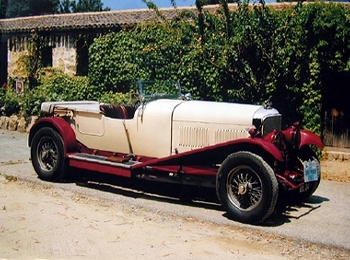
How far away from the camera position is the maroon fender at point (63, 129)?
27.2 ft


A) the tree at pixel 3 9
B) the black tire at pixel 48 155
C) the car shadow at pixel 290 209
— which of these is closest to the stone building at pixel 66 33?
the black tire at pixel 48 155

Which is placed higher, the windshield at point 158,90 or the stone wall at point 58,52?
the stone wall at point 58,52

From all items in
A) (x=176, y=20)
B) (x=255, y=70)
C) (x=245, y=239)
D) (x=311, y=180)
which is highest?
(x=176, y=20)

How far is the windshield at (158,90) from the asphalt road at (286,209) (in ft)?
4.98

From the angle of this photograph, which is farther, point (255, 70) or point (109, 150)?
point (255, 70)

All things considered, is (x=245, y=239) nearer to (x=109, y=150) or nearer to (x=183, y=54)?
(x=109, y=150)

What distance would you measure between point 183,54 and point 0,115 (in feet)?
23.8

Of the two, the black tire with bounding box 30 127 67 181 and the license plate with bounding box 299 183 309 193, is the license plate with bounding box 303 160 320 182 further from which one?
the black tire with bounding box 30 127 67 181

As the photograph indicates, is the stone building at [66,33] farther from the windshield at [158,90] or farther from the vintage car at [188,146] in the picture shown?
the vintage car at [188,146]

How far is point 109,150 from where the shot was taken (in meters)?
8.19

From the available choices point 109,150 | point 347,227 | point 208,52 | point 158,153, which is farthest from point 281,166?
point 208,52

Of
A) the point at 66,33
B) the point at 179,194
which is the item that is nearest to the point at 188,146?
the point at 179,194

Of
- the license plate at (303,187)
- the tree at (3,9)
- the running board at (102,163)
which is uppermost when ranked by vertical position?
the tree at (3,9)

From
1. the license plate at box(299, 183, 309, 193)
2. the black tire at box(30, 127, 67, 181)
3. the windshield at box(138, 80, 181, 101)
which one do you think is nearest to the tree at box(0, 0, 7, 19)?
the black tire at box(30, 127, 67, 181)
